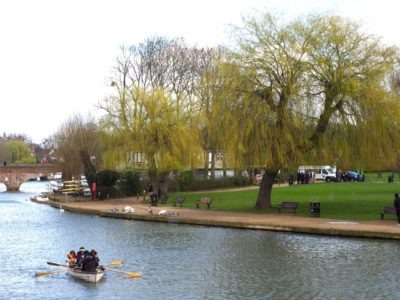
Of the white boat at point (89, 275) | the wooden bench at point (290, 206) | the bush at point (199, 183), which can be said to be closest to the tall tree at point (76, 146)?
the bush at point (199, 183)

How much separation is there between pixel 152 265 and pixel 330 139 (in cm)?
1799

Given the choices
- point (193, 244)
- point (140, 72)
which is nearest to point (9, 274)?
point (193, 244)

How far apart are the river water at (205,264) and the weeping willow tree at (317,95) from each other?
7291mm

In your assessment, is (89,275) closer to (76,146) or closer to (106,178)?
(106,178)

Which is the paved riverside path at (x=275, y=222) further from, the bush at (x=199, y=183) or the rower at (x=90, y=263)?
the bush at (x=199, y=183)

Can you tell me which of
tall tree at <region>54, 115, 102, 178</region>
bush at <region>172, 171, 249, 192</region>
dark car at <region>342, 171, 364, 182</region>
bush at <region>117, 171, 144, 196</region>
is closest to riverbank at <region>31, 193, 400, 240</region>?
bush at <region>117, 171, 144, 196</region>

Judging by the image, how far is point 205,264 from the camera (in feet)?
81.0

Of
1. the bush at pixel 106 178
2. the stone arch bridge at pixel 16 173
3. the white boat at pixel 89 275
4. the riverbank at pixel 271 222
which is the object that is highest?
the stone arch bridge at pixel 16 173

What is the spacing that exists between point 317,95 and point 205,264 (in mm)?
17335

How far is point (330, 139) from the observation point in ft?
128

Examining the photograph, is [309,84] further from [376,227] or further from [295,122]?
[376,227]

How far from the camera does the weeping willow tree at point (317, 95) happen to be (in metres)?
37.7

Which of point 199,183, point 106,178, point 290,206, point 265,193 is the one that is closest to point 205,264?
point 290,206

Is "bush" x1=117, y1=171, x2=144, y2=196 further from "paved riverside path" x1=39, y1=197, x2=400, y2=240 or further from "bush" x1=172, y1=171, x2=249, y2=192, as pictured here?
"paved riverside path" x1=39, y1=197, x2=400, y2=240
